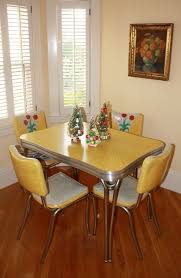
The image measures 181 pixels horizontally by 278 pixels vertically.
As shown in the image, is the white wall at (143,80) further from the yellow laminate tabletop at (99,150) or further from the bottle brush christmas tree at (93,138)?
the bottle brush christmas tree at (93,138)

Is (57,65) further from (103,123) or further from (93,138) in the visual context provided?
(93,138)

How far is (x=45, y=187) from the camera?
95.1 inches

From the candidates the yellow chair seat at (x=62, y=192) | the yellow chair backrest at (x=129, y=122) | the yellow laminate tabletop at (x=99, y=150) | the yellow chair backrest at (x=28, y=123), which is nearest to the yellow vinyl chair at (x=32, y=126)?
the yellow chair backrest at (x=28, y=123)

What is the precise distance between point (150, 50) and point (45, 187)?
207 cm

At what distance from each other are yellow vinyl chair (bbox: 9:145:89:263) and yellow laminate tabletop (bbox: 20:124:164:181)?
295 millimetres

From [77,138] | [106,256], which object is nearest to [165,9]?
[77,138]

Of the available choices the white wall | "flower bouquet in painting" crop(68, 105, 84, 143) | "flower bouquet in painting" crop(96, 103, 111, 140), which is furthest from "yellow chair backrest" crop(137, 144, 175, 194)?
the white wall

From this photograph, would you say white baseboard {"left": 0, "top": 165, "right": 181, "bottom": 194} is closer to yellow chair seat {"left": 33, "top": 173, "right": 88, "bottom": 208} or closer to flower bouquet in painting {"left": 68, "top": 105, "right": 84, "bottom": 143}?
yellow chair seat {"left": 33, "top": 173, "right": 88, "bottom": 208}

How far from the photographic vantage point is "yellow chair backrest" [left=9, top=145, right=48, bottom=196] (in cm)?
232

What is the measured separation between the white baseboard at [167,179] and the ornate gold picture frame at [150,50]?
1.21 metres

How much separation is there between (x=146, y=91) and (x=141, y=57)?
0.41 meters

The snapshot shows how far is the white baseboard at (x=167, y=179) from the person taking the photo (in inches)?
145

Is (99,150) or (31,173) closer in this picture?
(31,173)

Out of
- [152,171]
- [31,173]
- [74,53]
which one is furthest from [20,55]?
[152,171]
